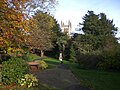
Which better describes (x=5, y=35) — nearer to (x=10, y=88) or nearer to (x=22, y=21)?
(x=22, y=21)

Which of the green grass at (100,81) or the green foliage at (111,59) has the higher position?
the green foliage at (111,59)

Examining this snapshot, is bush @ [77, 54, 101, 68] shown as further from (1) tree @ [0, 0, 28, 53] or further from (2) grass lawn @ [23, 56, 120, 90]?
(1) tree @ [0, 0, 28, 53]

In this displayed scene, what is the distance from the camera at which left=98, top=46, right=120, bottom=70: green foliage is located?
29062mm

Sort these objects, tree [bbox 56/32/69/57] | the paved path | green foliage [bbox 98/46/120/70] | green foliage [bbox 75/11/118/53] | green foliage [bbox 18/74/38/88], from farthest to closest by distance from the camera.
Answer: tree [bbox 56/32/69/57] < green foliage [bbox 75/11/118/53] < green foliage [bbox 98/46/120/70] < green foliage [bbox 18/74/38/88] < the paved path

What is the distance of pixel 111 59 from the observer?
29.5 m

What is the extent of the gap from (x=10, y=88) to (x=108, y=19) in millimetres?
52682

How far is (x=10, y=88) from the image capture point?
14.2m

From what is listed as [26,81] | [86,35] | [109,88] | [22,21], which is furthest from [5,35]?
[86,35]

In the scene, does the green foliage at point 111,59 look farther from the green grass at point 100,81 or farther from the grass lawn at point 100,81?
the green grass at point 100,81

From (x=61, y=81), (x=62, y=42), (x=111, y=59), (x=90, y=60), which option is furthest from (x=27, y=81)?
(x=62, y=42)

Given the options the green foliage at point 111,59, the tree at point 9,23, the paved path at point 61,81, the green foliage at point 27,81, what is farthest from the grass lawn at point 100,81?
the green foliage at point 111,59

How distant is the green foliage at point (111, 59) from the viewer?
1144 inches

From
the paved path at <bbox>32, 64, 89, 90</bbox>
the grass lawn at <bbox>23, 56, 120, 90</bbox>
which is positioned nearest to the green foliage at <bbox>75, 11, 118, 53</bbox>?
the grass lawn at <bbox>23, 56, 120, 90</bbox>

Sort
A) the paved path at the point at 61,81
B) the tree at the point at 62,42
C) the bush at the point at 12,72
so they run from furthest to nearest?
the tree at the point at 62,42 < the bush at the point at 12,72 < the paved path at the point at 61,81
